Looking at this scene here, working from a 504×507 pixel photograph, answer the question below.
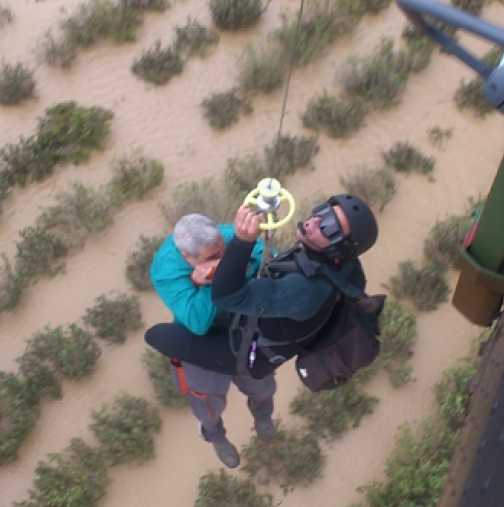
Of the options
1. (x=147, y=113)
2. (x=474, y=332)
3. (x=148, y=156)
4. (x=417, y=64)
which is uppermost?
(x=147, y=113)

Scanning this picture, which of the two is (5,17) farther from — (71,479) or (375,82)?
(71,479)

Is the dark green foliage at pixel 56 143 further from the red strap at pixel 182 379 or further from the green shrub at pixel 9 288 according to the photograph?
the red strap at pixel 182 379

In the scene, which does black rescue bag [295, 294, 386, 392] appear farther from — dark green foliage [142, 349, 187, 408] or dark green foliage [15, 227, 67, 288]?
dark green foliage [15, 227, 67, 288]

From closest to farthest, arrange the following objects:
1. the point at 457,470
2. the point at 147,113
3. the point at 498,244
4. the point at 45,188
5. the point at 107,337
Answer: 1. the point at 457,470
2. the point at 498,244
3. the point at 107,337
4. the point at 45,188
5. the point at 147,113

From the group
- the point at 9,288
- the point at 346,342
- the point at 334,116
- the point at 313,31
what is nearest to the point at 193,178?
the point at 334,116

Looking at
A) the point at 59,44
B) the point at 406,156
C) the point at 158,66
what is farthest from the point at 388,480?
the point at 59,44

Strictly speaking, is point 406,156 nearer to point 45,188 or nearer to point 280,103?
point 280,103

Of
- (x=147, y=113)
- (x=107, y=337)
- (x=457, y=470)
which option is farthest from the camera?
(x=147, y=113)
